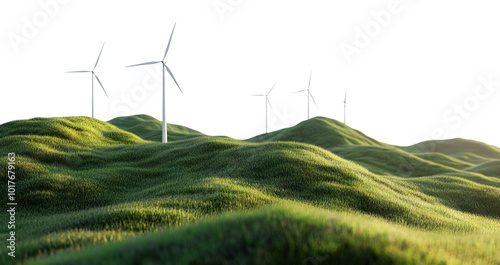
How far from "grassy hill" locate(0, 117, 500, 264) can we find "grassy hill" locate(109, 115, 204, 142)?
253ft

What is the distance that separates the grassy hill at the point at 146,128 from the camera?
125387 mm

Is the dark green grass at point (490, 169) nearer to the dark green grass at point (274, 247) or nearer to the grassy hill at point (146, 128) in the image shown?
the dark green grass at point (274, 247)

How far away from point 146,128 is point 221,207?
420 ft

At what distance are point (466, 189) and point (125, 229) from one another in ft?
109

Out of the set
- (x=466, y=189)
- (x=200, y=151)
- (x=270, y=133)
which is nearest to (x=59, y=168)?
(x=200, y=151)

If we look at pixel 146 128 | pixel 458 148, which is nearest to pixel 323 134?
pixel 458 148

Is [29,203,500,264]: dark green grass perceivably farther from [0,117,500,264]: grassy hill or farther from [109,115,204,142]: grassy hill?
[109,115,204,142]: grassy hill

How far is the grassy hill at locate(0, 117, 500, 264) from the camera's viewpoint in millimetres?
5543

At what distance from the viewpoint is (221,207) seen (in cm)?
1578

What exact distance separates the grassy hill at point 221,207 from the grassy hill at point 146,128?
77144 mm

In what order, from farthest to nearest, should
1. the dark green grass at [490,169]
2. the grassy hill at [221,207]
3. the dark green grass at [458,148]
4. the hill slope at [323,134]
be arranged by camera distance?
the dark green grass at [458,148], the hill slope at [323,134], the dark green grass at [490,169], the grassy hill at [221,207]

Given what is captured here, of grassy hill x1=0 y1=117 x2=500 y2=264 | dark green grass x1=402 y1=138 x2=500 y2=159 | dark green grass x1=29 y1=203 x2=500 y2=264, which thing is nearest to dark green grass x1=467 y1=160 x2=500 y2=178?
grassy hill x1=0 y1=117 x2=500 y2=264

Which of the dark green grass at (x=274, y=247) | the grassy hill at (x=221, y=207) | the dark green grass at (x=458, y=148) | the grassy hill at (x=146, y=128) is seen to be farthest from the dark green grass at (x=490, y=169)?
the grassy hill at (x=146, y=128)

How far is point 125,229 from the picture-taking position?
11.4m
